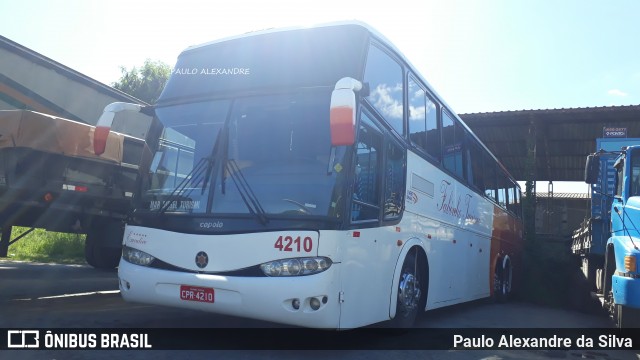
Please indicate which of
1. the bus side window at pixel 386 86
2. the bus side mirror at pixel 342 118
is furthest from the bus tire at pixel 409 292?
the bus side mirror at pixel 342 118

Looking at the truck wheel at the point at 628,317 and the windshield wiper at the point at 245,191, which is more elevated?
the windshield wiper at the point at 245,191

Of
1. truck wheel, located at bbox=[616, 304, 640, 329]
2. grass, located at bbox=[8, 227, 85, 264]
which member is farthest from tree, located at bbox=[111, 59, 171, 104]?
truck wheel, located at bbox=[616, 304, 640, 329]

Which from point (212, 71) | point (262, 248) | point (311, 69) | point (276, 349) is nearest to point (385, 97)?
point (311, 69)

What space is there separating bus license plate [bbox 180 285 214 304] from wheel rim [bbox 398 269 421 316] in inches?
92.4

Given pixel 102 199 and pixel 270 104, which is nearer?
pixel 270 104

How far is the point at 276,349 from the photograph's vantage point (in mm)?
5504

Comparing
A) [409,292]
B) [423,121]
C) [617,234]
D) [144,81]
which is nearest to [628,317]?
[617,234]

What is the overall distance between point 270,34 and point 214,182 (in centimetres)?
189

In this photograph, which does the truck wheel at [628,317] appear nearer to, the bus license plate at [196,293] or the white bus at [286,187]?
the white bus at [286,187]

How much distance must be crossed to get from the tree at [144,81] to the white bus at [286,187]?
39.2 meters

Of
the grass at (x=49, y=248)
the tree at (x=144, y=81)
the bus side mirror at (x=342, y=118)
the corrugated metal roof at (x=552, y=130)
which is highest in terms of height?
the tree at (x=144, y=81)

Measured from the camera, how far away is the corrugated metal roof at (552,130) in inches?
652

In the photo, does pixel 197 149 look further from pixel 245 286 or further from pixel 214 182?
pixel 245 286

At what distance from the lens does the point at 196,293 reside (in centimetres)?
508
